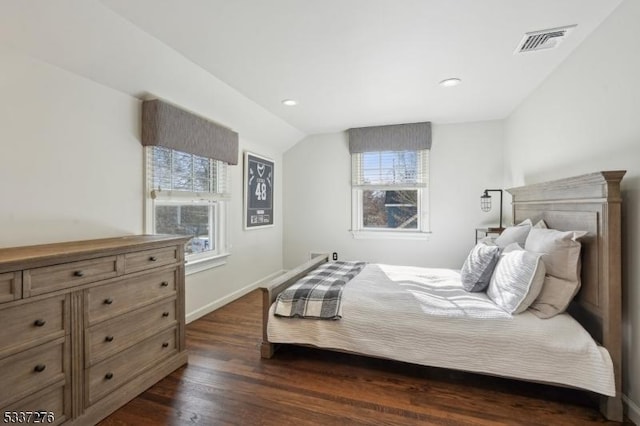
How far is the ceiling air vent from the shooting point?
2047 mm

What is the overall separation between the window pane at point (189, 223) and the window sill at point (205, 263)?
14cm

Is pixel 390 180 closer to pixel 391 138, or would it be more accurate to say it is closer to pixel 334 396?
pixel 391 138

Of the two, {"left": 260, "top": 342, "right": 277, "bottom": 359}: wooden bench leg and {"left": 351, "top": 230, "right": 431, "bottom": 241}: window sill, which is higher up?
{"left": 351, "top": 230, "right": 431, "bottom": 241}: window sill

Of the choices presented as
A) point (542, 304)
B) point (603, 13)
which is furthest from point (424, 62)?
point (542, 304)

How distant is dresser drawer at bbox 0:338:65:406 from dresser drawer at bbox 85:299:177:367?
145 millimetres

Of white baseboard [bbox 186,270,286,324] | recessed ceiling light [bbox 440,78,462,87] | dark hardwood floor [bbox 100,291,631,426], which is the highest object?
recessed ceiling light [bbox 440,78,462,87]

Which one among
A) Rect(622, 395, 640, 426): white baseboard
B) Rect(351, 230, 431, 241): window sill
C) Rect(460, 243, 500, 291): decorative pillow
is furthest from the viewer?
Rect(351, 230, 431, 241): window sill

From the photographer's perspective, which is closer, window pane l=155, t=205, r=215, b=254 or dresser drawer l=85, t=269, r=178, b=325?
dresser drawer l=85, t=269, r=178, b=325

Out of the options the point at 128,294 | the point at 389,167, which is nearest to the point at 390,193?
the point at 389,167

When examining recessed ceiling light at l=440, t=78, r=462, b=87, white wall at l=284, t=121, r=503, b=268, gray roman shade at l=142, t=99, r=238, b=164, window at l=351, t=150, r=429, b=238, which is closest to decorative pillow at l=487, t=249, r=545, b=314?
recessed ceiling light at l=440, t=78, r=462, b=87

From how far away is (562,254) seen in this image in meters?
1.95

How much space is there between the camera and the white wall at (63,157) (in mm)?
1777

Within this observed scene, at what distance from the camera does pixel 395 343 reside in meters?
2.11

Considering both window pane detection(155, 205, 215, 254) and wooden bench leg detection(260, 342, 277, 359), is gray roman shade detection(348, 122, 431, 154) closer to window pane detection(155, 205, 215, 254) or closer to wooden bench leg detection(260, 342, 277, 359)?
window pane detection(155, 205, 215, 254)
